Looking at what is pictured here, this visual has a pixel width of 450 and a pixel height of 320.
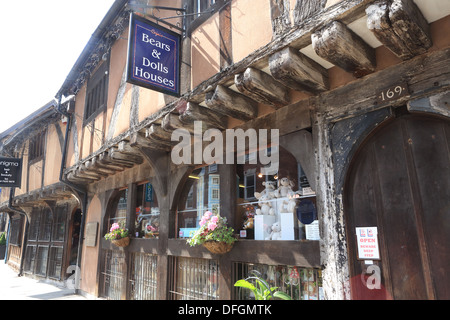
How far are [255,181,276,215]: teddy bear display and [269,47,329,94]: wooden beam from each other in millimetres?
1402

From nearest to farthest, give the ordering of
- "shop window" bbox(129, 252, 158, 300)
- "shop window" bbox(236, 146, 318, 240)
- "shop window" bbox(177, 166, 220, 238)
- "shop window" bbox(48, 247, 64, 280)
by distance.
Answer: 1. "shop window" bbox(236, 146, 318, 240)
2. "shop window" bbox(177, 166, 220, 238)
3. "shop window" bbox(129, 252, 158, 300)
4. "shop window" bbox(48, 247, 64, 280)

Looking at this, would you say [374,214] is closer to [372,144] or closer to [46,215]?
[372,144]

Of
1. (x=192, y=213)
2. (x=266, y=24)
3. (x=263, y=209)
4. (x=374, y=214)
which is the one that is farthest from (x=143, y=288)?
(x=266, y=24)

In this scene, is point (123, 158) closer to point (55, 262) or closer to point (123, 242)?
point (123, 242)

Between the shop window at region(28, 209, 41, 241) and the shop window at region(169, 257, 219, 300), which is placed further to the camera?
the shop window at region(28, 209, 41, 241)

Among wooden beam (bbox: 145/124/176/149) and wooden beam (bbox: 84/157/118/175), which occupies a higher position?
wooden beam (bbox: 145/124/176/149)

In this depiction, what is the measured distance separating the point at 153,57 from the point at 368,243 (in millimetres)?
3468

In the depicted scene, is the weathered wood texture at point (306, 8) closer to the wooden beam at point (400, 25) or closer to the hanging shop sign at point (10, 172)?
the wooden beam at point (400, 25)

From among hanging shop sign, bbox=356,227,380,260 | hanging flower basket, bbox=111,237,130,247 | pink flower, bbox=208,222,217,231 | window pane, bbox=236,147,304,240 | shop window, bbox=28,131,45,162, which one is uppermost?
shop window, bbox=28,131,45,162

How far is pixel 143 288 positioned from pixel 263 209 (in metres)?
3.36

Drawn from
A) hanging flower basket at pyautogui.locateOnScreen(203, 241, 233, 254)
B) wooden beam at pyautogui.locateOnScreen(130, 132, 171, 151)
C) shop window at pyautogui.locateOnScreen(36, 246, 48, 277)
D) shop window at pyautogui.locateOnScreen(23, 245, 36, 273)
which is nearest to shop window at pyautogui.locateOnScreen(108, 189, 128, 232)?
wooden beam at pyautogui.locateOnScreen(130, 132, 171, 151)

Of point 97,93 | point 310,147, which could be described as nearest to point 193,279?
point 310,147

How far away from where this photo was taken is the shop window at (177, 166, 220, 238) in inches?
192

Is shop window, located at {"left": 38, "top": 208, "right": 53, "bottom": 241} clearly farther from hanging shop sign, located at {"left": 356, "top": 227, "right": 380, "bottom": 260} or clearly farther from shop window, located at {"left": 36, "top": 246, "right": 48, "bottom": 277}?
hanging shop sign, located at {"left": 356, "top": 227, "right": 380, "bottom": 260}
